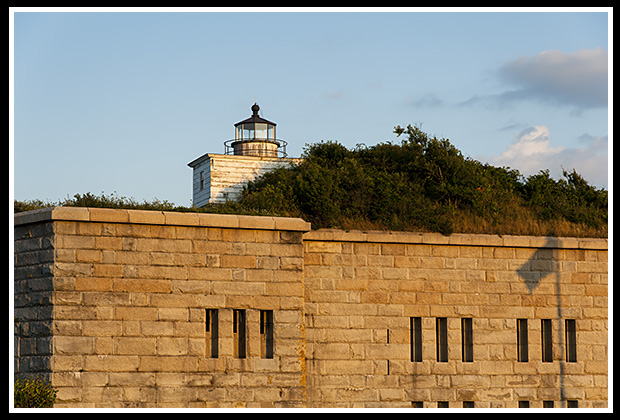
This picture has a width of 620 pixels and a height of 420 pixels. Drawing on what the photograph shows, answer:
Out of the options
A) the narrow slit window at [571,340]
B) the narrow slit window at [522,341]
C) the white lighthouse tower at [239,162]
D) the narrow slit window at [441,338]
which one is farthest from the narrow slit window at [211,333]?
the white lighthouse tower at [239,162]

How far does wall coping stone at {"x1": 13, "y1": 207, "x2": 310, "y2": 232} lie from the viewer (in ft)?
49.1

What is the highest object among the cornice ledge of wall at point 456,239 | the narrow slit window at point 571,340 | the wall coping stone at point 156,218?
the wall coping stone at point 156,218

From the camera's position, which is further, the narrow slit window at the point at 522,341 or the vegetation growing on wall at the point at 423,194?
the vegetation growing on wall at the point at 423,194

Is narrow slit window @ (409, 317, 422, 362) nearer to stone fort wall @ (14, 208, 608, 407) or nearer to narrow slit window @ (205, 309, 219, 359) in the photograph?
stone fort wall @ (14, 208, 608, 407)

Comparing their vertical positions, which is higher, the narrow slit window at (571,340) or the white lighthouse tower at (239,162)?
the white lighthouse tower at (239,162)

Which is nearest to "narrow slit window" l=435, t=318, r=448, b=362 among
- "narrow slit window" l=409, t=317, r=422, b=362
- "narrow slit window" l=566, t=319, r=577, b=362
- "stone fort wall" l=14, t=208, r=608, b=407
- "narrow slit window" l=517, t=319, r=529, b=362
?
"stone fort wall" l=14, t=208, r=608, b=407

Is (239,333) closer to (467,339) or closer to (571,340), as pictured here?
(467,339)

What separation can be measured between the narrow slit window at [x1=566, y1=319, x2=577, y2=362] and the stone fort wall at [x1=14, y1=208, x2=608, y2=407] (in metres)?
0.04

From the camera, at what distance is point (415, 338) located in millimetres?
17578

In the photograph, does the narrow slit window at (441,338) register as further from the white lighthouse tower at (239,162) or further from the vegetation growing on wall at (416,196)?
the white lighthouse tower at (239,162)

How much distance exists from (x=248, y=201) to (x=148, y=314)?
521 centimetres

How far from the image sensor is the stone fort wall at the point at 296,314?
48.9 feet

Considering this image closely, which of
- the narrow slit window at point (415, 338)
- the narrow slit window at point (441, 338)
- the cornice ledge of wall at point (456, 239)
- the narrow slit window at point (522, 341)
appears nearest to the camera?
the cornice ledge of wall at point (456, 239)

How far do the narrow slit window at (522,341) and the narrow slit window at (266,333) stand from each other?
18.5 ft
